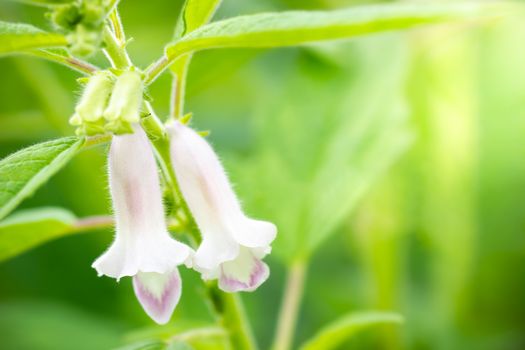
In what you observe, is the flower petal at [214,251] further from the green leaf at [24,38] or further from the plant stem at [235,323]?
the green leaf at [24,38]

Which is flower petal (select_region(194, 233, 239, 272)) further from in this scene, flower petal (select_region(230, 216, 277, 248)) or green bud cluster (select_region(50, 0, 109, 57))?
green bud cluster (select_region(50, 0, 109, 57))

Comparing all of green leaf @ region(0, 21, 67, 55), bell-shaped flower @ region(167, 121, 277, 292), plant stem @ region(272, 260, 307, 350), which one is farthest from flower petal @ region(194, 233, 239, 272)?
plant stem @ region(272, 260, 307, 350)

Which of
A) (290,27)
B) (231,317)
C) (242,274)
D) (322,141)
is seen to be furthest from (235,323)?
(322,141)

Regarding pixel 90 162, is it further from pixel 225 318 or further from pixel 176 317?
pixel 225 318

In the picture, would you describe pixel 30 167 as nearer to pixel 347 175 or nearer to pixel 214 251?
pixel 214 251

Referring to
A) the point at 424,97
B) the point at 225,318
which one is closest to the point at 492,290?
the point at 424,97

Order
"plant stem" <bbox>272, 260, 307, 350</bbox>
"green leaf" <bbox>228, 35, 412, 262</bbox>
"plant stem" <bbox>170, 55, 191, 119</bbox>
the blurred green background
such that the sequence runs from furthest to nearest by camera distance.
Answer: the blurred green background → "green leaf" <bbox>228, 35, 412, 262</bbox> → "plant stem" <bbox>272, 260, 307, 350</bbox> → "plant stem" <bbox>170, 55, 191, 119</bbox>
